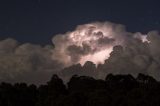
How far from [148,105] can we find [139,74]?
4129 centimetres

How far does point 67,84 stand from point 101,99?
43.1 metres

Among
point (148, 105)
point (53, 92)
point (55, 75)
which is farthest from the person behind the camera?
point (55, 75)

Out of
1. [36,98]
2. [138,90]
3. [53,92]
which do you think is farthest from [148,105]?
[36,98]

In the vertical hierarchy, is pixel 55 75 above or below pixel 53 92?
above

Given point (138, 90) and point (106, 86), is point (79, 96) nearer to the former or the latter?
point (138, 90)

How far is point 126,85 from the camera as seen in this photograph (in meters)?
134

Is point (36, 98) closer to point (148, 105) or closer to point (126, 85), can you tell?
point (126, 85)

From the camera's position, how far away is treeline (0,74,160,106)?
97875mm

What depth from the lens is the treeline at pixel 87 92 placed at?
9788 cm

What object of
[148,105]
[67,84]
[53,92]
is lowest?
[148,105]

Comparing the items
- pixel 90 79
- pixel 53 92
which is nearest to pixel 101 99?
pixel 53 92

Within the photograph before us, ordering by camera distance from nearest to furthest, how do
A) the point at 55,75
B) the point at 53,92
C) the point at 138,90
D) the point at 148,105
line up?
the point at 148,105
the point at 138,90
the point at 53,92
the point at 55,75

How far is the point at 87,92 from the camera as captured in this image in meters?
112

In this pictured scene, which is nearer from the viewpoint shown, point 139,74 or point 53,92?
point 53,92
